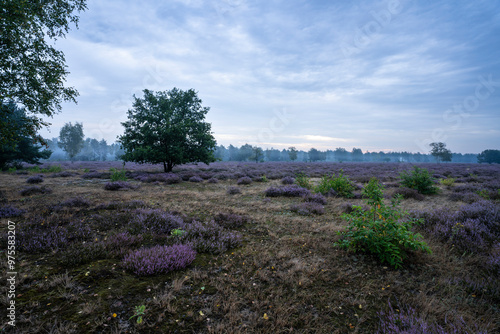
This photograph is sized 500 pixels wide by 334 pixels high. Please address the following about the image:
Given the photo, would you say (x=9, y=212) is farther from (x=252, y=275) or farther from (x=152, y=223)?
(x=252, y=275)

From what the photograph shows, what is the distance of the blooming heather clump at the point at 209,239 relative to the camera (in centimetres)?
436

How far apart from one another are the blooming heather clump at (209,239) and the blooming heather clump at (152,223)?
424 millimetres

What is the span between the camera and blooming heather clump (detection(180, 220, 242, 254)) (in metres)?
4.36

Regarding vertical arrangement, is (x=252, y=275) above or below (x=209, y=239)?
below

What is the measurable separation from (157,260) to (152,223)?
7.37ft

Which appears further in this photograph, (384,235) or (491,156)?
(491,156)

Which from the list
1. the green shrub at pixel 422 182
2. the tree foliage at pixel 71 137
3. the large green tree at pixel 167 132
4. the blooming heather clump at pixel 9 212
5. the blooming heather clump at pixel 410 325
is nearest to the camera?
the blooming heather clump at pixel 410 325

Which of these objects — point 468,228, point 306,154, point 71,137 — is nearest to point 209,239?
point 468,228

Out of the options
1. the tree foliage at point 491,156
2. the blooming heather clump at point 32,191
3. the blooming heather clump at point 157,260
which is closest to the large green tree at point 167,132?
the blooming heather clump at point 32,191

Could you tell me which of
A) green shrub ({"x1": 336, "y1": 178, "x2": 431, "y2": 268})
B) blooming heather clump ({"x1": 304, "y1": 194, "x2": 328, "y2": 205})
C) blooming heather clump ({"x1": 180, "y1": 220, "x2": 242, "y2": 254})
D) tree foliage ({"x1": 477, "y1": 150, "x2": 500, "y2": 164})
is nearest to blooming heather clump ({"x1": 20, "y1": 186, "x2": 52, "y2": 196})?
blooming heather clump ({"x1": 180, "y1": 220, "x2": 242, "y2": 254})

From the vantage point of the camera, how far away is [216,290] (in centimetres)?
309

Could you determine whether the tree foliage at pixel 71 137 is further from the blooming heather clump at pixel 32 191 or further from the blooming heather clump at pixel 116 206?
the blooming heather clump at pixel 116 206

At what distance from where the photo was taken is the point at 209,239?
4699mm

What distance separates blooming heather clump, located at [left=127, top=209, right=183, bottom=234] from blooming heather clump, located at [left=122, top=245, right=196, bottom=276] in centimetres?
132
